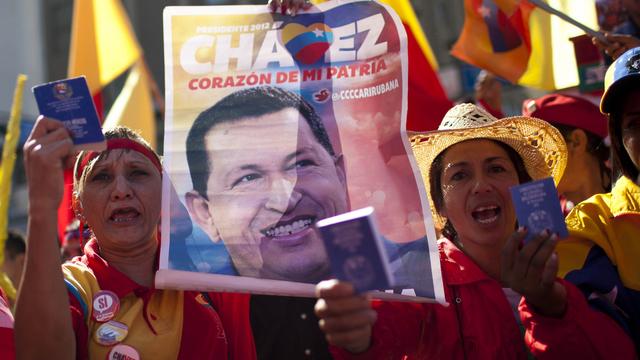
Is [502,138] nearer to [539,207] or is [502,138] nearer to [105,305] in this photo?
[539,207]

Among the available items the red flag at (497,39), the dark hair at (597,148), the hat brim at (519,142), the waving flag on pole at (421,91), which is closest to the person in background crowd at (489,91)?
the waving flag on pole at (421,91)

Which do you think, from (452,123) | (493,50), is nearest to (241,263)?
(452,123)

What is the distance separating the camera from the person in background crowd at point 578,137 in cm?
421

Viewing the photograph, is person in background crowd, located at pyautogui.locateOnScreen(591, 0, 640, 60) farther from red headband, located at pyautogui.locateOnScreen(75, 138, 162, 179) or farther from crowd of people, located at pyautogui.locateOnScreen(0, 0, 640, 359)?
red headband, located at pyautogui.locateOnScreen(75, 138, 162, 179)

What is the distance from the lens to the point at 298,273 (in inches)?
109

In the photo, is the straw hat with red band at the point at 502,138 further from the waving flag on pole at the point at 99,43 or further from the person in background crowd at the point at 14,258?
→ the waving flag on pole at the point at 99,43

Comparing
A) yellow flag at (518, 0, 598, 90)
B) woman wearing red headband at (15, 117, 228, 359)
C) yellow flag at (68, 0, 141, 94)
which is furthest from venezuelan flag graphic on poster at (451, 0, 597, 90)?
yellow flag at (68, 0, 141, 94)

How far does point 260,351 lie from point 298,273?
3.47ft

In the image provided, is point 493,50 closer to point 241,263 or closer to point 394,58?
point 394,58

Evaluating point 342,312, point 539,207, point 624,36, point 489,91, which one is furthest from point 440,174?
point 489,91

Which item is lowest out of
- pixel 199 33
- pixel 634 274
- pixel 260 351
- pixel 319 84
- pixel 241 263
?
pixel 260 351

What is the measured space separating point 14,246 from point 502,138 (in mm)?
3411

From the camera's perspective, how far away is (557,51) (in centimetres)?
480

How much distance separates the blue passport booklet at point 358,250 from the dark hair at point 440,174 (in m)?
1.30
